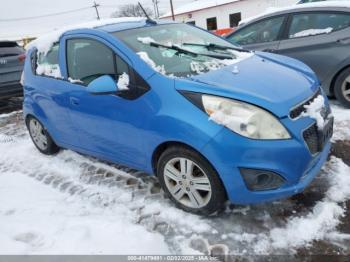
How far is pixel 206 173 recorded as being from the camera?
2.78m

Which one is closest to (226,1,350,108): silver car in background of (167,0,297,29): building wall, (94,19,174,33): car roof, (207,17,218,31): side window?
(94,19,174,33): car roof

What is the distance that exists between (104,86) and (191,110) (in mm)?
878

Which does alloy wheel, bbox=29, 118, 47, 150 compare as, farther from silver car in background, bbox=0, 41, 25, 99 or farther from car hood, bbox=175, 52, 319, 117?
silver car in background, bbox=0, 41, 25, 99

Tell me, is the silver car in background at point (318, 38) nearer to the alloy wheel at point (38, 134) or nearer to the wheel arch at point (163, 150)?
the wheel arch at point (163, 150)

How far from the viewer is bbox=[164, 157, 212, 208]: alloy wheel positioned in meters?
2.88

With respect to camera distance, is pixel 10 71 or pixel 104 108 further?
pixel 10 71

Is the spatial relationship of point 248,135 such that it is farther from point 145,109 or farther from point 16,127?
point 16,127

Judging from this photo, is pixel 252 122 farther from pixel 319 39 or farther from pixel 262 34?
pixel 262 34

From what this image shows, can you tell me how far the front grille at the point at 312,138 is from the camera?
2.66 meters

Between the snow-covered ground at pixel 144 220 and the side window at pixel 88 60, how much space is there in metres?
1.16

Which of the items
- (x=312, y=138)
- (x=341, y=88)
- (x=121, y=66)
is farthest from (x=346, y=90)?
(x=121, y=66)

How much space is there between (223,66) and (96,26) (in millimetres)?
1477

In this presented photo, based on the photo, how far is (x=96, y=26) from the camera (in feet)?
12.2

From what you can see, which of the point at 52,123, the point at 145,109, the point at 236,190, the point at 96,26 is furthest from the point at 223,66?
the point at 52,123
